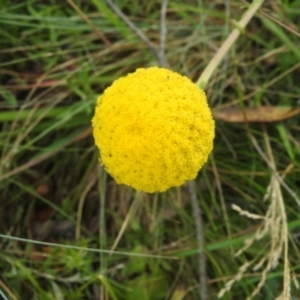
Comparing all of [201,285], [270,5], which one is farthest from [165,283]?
[270,5]

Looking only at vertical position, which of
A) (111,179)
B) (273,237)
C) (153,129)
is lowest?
(111,179)

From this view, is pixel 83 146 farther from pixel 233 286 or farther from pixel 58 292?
pixel 233 286

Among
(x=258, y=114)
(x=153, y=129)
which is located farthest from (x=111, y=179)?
(x=153, y=129)

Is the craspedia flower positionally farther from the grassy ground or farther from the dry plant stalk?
the grassy ground

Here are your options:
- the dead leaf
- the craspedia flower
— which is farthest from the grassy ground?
the craspedia flower

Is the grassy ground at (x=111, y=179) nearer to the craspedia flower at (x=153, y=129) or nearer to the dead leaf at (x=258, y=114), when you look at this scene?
the dead leaf at (x=258, y=114)

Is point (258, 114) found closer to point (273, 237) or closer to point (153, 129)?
point (273, 237)
